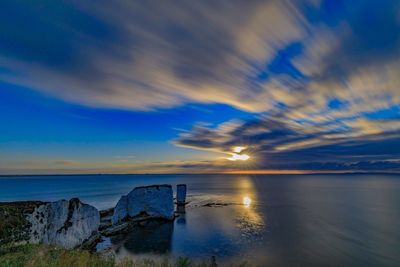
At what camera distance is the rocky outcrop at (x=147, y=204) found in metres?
44.6

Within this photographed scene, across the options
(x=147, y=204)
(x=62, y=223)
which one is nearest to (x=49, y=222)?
(x=62, y=223)

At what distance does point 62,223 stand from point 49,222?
1.65 metres

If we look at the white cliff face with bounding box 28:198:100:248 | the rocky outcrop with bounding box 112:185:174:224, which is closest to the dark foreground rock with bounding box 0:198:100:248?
→ the white cliff face with bounding box 28:198:100:248

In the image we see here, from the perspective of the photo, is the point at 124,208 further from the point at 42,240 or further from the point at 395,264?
the point at 395,264

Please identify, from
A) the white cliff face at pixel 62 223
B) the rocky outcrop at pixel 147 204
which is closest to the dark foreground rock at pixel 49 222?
the white cliff face at pixel 62 223

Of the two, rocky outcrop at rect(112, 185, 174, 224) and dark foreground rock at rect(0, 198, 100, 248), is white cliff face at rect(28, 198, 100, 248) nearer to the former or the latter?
dark foreground rock at rect(0, 198, 100, 248)

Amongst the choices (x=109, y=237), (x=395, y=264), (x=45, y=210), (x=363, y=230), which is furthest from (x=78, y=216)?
(x=363, y=230)

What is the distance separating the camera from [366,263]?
969 inches

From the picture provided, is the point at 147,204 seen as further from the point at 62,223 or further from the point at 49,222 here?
the point at 49,222

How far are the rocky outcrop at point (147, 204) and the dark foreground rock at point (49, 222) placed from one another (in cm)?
1453

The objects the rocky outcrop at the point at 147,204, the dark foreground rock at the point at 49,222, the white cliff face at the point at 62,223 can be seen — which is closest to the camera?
the dark foreground rock at the point at 49,222

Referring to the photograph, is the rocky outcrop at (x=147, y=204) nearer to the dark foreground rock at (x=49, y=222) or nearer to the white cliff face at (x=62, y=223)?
the dark foreground rock at (x=49, y=222)

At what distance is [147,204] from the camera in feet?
154

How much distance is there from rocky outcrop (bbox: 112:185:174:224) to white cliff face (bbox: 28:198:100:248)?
1474cm
